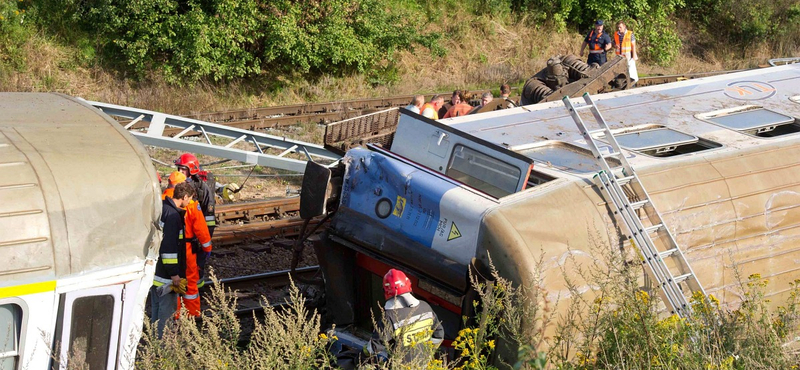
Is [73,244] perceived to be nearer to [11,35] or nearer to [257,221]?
[257,221]

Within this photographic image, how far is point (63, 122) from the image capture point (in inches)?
231

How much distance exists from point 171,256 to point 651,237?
4.20 metres

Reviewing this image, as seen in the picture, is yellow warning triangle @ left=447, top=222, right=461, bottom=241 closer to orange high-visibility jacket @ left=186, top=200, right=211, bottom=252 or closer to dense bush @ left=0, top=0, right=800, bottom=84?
orange high-visibility jacket @ left=186, top=200, right=211, bottom=252

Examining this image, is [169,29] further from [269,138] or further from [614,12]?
[614,12]

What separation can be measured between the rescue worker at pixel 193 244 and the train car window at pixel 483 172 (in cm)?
241

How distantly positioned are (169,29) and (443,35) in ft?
25.9

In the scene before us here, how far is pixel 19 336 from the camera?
4.79 metres

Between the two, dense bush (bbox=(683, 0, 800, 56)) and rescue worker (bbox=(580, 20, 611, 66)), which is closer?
rescue worker (bbox=(580, 20, 611, 66))

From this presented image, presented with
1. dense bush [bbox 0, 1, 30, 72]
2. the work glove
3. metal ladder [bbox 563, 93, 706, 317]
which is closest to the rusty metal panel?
the work glove

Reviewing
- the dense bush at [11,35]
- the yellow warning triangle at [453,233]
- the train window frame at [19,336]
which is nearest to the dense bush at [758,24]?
the dense bush at [11,35]

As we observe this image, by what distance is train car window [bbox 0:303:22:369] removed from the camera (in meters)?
4.71

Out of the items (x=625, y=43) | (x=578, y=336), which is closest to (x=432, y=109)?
(x=625, y=43)

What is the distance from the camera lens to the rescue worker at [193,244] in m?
7.39

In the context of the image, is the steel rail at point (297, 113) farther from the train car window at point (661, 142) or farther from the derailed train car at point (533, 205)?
the derailed train car at point (533, 205)
